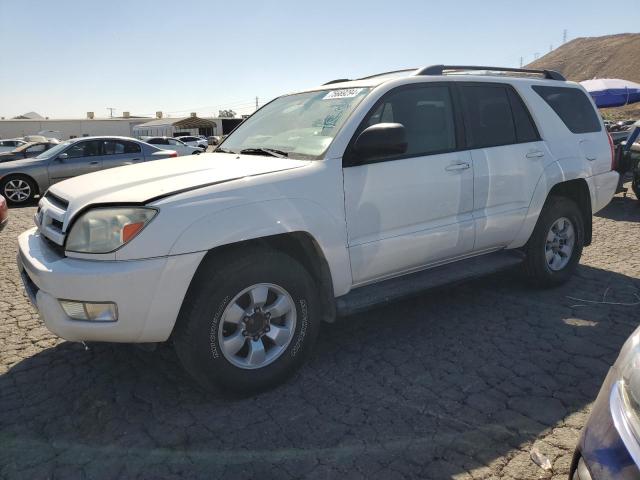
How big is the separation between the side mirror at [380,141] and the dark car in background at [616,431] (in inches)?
70.3

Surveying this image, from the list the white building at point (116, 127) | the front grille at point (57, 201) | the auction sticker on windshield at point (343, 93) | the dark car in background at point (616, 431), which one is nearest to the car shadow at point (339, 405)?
the dark car in background at point (616, 431)

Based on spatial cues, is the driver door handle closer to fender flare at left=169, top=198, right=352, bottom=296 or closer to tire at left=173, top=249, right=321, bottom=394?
fender flare at left=169, top=198, right=352, bottom=296

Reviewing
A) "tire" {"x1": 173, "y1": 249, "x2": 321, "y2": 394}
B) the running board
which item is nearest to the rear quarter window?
the running board

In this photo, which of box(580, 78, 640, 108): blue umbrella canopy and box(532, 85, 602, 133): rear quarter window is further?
box(580, 78, 640, 108): blue umbrella canopy

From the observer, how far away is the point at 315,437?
260 cm

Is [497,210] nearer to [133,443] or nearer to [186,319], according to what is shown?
[186,319]

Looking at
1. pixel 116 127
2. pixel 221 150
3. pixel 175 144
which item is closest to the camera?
pixel 221 150

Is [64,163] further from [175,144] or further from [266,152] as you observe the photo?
[175,144]

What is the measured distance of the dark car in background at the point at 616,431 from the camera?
143 centimetres

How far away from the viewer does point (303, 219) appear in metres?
2.99

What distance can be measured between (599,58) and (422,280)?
10883 cm

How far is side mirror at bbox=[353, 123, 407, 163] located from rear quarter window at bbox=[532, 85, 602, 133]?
210 centimetres

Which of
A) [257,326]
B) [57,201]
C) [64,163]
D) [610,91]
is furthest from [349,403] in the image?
[610,91]

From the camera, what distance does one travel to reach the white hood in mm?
2762
